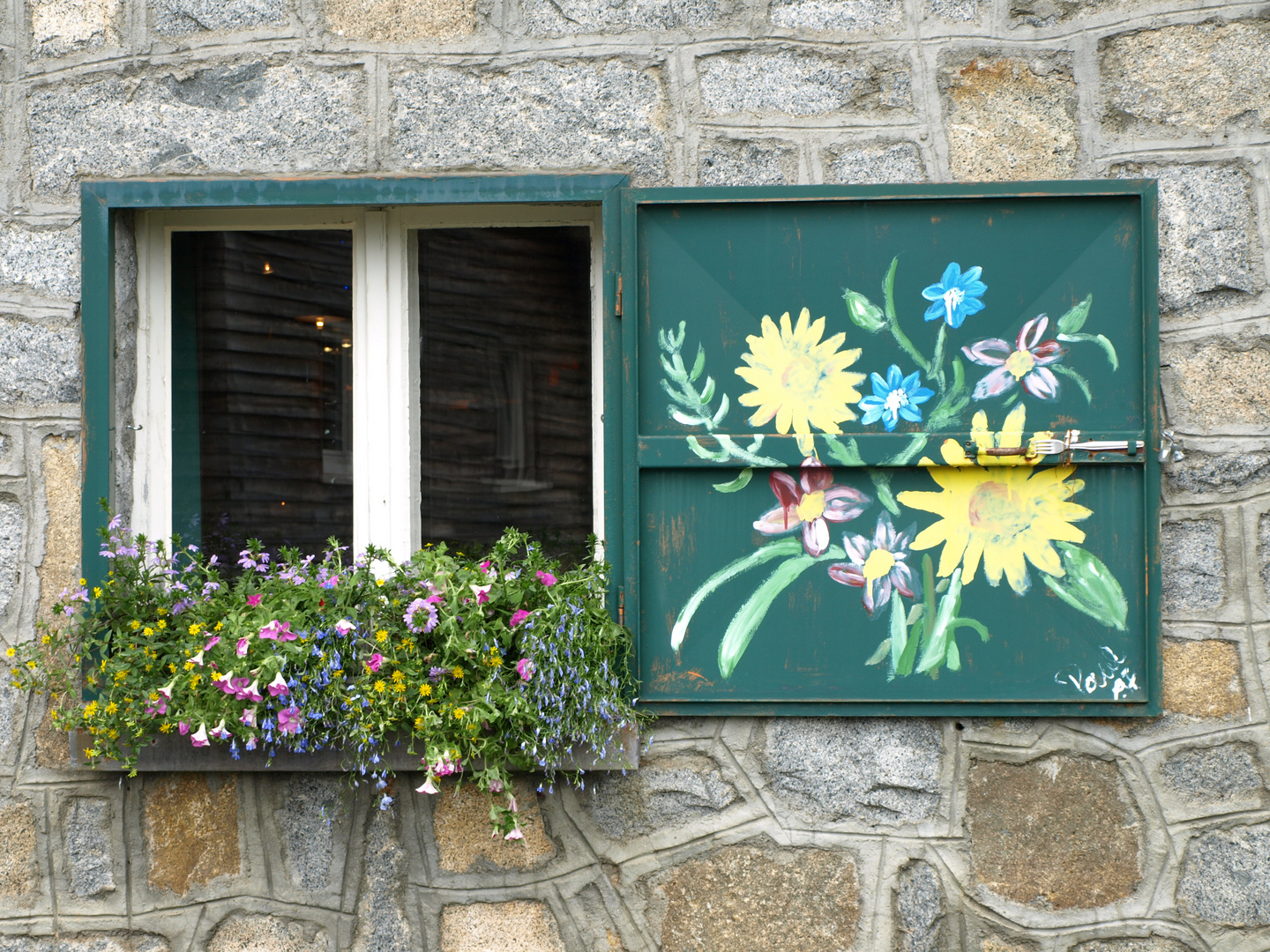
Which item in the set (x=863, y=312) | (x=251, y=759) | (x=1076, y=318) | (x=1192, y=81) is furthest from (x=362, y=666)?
(x=1192, y=81)

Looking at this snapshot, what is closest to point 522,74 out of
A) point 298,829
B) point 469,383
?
point 469,383

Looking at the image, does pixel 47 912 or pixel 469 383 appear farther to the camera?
pixel 469 383

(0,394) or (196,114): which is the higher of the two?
(196,114)

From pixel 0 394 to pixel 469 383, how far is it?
121 cm

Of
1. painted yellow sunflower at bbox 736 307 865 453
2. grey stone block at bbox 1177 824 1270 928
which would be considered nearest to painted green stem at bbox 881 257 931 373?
painted yellow sunflower at bbox 736 307 865 453

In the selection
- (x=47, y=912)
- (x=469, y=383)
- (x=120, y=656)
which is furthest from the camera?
(x=469, y=383)

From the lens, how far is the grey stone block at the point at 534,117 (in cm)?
249

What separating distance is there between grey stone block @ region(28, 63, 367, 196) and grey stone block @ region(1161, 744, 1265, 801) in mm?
2579

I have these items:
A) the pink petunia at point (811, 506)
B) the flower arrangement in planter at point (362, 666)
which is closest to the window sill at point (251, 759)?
the flower arrangement in planter at point (362, 666)

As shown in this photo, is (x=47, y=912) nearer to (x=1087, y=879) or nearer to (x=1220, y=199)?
(x=1087, y=879)

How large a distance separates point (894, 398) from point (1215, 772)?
4.03 feet

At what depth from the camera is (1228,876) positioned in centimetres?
241

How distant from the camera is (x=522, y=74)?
2.50 meters

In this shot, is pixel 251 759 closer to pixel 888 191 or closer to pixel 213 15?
pixel 213 15
